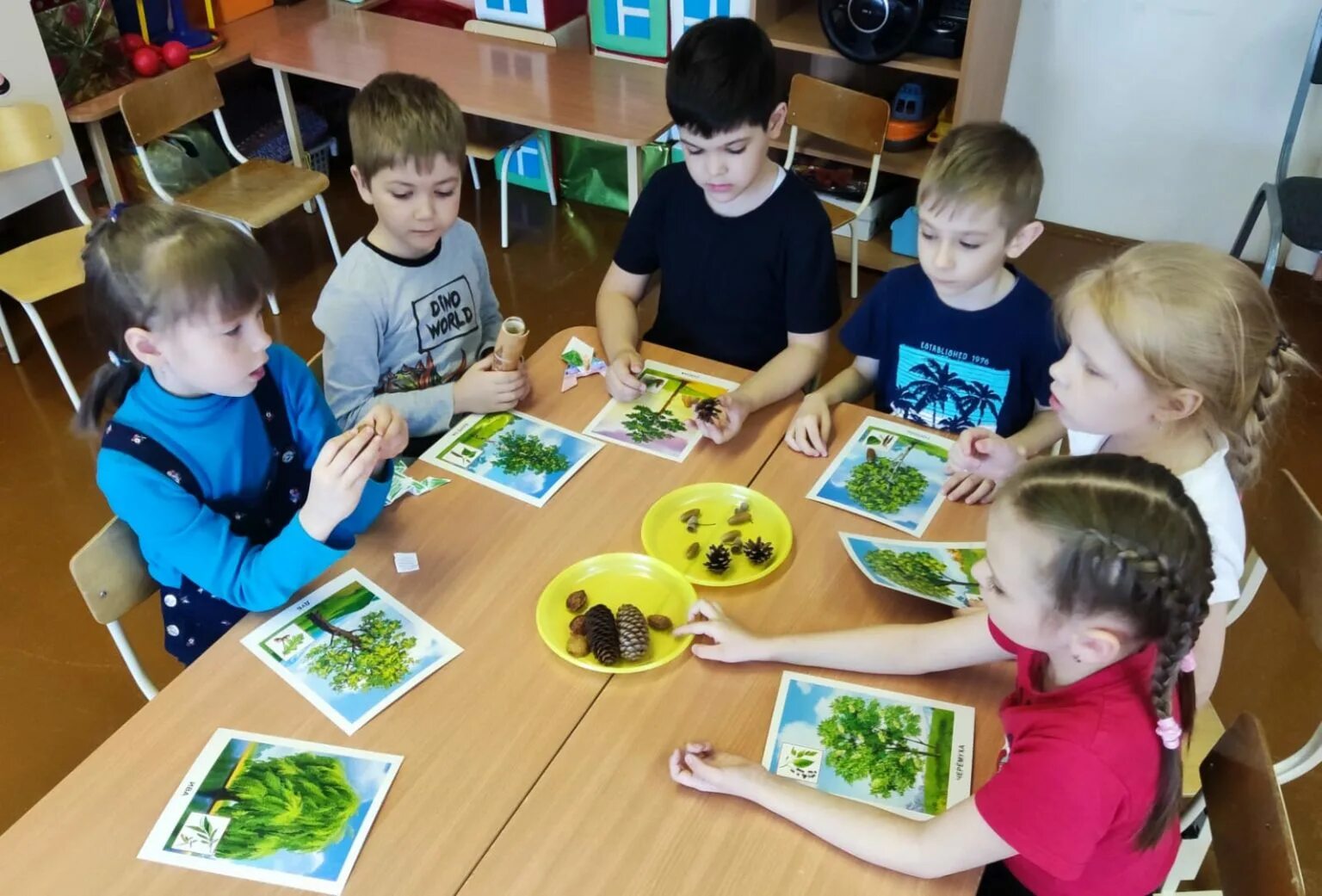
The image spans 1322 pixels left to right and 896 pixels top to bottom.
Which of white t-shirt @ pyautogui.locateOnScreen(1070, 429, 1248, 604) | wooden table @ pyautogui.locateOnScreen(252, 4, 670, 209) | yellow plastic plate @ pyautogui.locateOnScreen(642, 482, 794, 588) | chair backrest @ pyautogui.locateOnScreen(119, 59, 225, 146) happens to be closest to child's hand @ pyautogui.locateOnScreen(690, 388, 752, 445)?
yellow plastic plate @ pyautogui.locateOnScreen(642, 482, 794, 588)

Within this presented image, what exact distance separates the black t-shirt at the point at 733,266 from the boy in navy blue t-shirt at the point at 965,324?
0.47 ft

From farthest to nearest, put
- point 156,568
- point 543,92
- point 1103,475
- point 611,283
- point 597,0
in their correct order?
Answer: point 597,0
point 543,92
point 611,283
point 156,568
point 1103,475

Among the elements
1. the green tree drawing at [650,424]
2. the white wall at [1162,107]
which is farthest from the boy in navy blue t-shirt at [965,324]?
the white wall at [1162,107]

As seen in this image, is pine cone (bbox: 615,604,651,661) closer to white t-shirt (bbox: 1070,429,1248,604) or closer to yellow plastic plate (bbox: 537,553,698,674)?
yellow plastic plate (bbox: 537,553,698,674)

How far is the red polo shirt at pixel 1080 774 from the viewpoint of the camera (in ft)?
3.31

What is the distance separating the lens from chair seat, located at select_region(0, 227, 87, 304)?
303 centimetres

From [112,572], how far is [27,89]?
8.72 ft

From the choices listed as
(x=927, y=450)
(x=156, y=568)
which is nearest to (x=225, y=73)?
(x=156, y=568)

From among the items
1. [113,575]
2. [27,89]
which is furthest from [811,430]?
[27,89]

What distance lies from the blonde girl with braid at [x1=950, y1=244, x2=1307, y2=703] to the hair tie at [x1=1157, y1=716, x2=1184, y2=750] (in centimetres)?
33

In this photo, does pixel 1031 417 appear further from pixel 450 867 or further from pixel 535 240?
pixel 535 240

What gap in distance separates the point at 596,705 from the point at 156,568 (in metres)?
0.70

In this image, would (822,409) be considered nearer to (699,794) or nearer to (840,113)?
(699,794)

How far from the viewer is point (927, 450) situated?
67.6 inches
